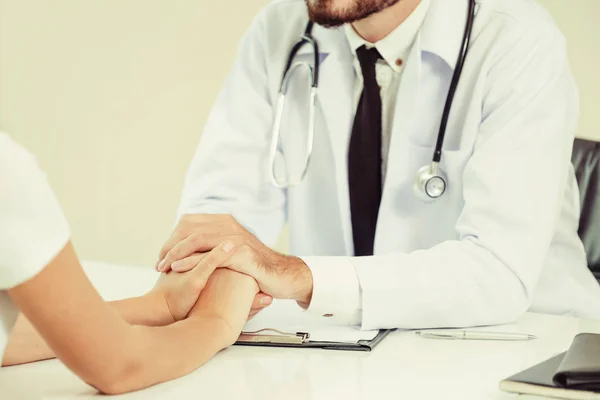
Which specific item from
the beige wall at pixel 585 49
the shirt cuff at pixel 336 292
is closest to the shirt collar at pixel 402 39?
the shirt cuff at pixel 336 292

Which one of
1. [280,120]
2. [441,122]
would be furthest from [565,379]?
[280,120]

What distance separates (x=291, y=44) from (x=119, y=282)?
1.93 feet

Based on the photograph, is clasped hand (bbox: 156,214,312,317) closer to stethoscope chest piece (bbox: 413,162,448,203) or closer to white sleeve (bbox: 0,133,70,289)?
stethoscope chest piece (bbox: 413,162,448,203)

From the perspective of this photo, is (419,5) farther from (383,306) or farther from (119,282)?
(119,282)

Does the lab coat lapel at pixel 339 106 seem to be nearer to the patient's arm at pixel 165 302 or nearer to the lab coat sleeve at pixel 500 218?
the lab coat sleeve at pixel 500 218

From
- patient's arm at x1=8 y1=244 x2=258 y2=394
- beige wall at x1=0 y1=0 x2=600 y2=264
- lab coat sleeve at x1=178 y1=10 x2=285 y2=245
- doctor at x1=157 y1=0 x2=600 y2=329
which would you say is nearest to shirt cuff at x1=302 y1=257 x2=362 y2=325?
doctor at x1=157 y1=0 x2=600 y2=329

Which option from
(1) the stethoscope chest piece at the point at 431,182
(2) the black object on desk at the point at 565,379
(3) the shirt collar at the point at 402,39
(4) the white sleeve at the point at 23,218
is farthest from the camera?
(3) the shirt collar at the point at 402,39

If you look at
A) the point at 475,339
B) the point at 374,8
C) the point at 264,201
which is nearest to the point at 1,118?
the point at 264,201

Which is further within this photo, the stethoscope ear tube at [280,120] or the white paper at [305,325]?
the stethoscope ear tube at [280,120]

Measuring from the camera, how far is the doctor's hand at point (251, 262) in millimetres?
1075

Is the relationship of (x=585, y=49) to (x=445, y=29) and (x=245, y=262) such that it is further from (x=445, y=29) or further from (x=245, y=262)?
(x=245, y=262)

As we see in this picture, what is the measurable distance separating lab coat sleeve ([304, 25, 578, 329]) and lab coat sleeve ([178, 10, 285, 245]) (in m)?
0.42

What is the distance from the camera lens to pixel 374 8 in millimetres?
1440

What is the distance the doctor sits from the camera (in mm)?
1134
